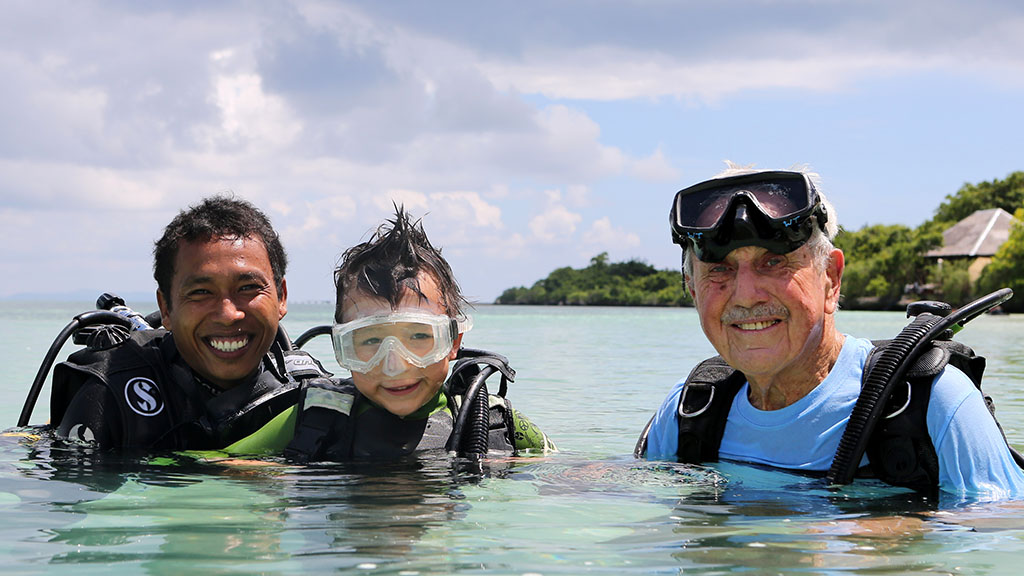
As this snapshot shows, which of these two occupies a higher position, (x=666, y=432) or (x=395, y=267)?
(x=395, y=267)

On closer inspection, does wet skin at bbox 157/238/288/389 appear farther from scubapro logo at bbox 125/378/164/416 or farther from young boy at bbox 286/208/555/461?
young boy at bbox 286/208/555/461

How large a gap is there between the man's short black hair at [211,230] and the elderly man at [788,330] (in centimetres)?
204

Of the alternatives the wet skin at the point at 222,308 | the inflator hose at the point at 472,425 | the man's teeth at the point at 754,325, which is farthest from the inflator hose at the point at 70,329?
the man's teeth at the point at 754,325

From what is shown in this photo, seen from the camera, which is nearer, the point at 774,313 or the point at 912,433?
the point at 912,433

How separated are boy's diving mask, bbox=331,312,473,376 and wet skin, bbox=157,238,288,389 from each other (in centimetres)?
63

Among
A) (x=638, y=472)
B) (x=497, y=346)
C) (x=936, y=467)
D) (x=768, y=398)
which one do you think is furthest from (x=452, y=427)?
(x=497, y=346)

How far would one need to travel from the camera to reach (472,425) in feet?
12.4

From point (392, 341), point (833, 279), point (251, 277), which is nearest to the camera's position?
point (833, 279)

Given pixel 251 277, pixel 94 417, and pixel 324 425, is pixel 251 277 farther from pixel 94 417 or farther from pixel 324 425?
pixel 94 417

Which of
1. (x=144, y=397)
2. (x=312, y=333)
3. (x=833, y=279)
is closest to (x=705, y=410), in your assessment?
(x=833, y=279)

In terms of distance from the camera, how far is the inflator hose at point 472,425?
3.76 meters

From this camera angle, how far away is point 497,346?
67.3 ft

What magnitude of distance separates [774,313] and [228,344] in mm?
2400

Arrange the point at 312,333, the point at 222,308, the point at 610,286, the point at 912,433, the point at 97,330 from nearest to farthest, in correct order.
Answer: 1. the point at 912,433
2. the point at 222,308
3. the point at 97,330
4. the point at 312,333
5. the point at 610,286
